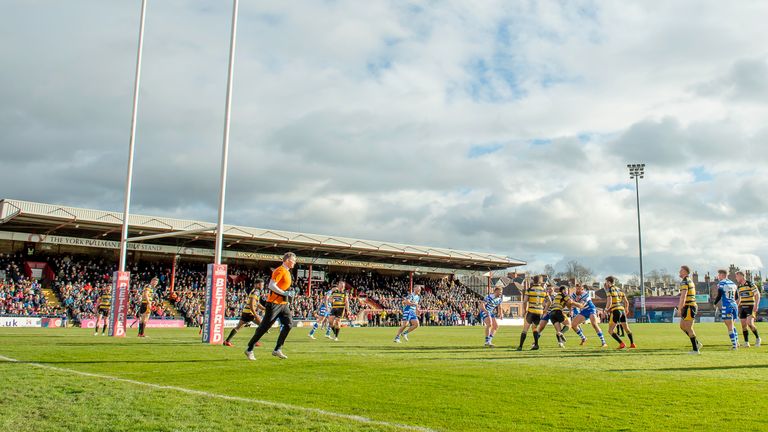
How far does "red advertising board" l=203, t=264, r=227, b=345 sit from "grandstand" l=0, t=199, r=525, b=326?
1527 centimetres

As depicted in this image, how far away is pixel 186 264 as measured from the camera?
60844 millimetres

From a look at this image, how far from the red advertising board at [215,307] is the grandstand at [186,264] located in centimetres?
1527

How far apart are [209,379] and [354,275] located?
6281 cm

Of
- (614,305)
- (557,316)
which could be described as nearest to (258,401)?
(557,316)

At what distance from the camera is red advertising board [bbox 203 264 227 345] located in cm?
2050

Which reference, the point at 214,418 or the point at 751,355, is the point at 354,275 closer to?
the point at 751,355

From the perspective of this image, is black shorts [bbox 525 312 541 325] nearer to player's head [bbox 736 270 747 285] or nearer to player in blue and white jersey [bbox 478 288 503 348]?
player in blue and white jersey [bbox 478 288 503 348]

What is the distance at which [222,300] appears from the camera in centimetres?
2144

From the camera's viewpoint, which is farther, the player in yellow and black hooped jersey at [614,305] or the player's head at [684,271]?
the player in yellow and black hooped jersey at [614,305]

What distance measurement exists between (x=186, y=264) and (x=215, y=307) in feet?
138

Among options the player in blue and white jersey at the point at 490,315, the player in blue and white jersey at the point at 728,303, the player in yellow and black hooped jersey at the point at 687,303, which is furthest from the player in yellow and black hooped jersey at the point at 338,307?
the player in blue and white jersey at the point at 728,303

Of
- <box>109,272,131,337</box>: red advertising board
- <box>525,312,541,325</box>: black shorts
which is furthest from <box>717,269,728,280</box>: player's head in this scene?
<box>109,272,131,337</box>: red advertising board

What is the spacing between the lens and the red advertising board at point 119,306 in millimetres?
25500

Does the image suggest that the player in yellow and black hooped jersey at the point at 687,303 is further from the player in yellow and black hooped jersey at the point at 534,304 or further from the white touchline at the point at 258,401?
the white touchline at the point at 258,401
